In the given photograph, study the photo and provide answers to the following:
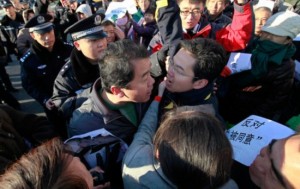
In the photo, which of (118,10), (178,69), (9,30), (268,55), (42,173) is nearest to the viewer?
(42,173)

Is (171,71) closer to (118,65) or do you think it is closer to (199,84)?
(199,84)

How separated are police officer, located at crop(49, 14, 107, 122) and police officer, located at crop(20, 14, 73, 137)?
605 mm

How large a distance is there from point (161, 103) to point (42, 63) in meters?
1.85

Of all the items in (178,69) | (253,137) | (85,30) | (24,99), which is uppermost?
(85,30)

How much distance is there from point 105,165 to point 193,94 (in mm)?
805

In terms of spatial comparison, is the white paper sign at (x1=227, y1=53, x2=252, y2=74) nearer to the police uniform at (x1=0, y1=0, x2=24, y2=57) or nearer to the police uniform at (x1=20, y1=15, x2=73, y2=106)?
the police uniform at (x1=20, y1=15, x2=73, y2=106)

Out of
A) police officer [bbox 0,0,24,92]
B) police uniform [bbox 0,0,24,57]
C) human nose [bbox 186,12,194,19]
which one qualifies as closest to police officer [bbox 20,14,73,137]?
human nose [bbox 186,12,194,19]

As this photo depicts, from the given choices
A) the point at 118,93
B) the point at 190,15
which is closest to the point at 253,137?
the point at 118,93

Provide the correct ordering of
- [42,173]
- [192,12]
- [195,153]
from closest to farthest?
[42,173], [195,153], [192,12]

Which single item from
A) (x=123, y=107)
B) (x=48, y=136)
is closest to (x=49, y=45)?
(x=48, y=136)

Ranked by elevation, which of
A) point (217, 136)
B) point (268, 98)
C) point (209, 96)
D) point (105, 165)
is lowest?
point (268, 98)

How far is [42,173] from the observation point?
0.73m

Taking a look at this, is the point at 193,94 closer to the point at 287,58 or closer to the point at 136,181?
the point at 136,181

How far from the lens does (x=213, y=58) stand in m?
1.74
